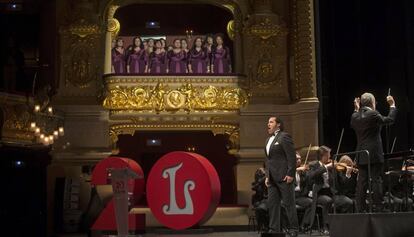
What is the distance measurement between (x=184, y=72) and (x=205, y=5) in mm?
2410

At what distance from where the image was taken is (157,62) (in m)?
16.2

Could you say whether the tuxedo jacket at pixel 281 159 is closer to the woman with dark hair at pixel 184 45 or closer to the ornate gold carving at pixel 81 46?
the woman with dark hair at pixel 184 45

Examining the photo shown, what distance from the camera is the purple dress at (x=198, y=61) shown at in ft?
53.5

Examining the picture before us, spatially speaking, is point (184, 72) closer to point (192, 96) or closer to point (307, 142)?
point (192, 96)

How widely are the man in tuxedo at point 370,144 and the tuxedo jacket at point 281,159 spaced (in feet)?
3.11

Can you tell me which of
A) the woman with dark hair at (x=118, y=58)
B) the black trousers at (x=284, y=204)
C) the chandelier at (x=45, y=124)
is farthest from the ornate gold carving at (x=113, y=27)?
the black trousers at (x=284, y=204)

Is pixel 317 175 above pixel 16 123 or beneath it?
beneath

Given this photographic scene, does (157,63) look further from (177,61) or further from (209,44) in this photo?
(209,44)

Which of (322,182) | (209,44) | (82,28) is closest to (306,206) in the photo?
(322,182)

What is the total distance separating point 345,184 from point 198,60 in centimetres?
619

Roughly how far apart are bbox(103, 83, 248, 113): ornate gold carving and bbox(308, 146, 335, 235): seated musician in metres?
4.86

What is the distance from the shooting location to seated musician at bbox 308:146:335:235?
36.3ft

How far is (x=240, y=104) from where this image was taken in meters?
16.0

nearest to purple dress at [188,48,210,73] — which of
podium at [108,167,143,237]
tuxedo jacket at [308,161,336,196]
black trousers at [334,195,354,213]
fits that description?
tuxedo jacket at [308,161,336,196]
